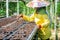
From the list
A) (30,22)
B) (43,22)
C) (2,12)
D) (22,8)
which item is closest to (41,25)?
(43,22)

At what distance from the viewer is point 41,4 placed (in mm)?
3320

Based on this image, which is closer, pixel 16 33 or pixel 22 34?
pixel 22 34

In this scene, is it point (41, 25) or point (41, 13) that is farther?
point (41, 13)

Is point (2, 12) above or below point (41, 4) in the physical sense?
below

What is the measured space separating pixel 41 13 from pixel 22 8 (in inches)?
241

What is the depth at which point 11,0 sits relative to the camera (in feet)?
28.1

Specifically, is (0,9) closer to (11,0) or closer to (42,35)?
(11,0)

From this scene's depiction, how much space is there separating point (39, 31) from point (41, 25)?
0.48 metres

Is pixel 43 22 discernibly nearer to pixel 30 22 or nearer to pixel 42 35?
pixel 42 35

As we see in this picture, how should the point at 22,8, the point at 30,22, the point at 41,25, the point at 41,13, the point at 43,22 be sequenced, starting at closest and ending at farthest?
the point at 41,25
the point at 43,22
the point at 41,13
the point at 30,22
the point at 22,8

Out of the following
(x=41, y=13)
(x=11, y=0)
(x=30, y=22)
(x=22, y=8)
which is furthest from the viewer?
(x=22, y=8)

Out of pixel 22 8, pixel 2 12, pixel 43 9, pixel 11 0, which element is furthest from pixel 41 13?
pixel 22 8

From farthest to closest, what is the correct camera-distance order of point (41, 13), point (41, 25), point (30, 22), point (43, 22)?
1. point (30, 22)
2. point (41, 13)
3. point (43, 22)
4. point (41, 25)

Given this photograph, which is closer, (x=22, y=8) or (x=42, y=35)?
(x=42, y=35)
